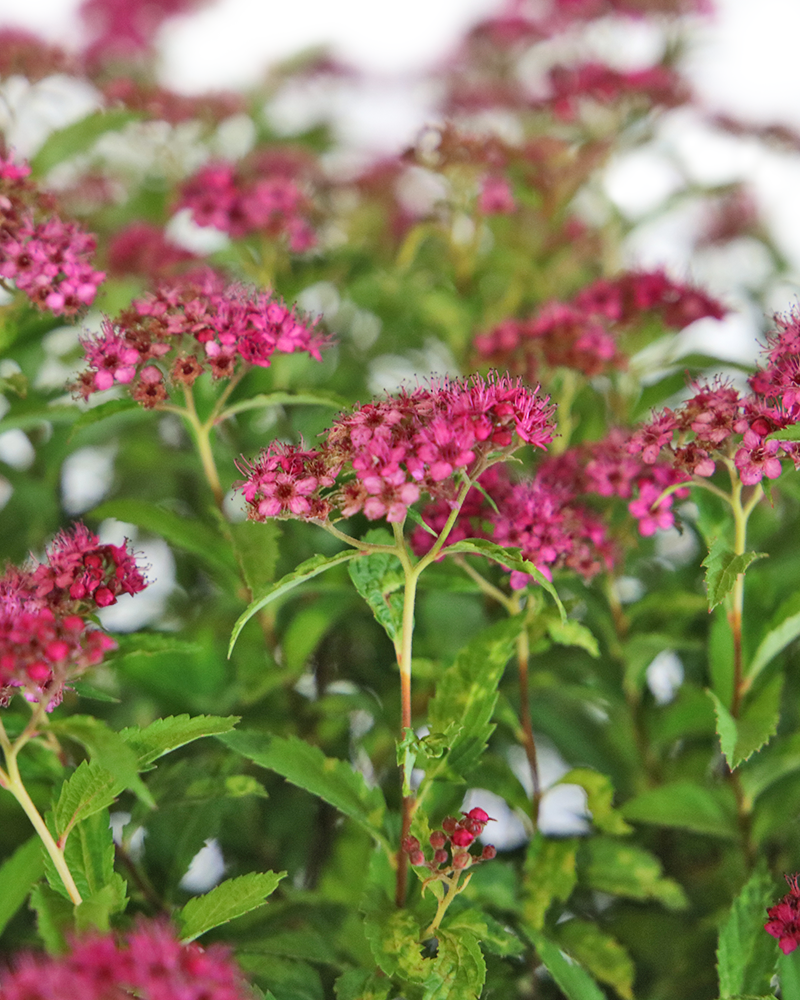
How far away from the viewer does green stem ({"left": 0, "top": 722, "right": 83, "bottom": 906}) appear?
2.11ft

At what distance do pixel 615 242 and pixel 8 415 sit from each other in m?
1.00

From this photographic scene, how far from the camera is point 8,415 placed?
0.95 m

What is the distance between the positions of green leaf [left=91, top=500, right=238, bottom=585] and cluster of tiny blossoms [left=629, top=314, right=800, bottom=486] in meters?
0.40

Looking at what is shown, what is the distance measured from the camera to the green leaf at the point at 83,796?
69 centimetres

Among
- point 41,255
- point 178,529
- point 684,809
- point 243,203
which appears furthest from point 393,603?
point 243,203

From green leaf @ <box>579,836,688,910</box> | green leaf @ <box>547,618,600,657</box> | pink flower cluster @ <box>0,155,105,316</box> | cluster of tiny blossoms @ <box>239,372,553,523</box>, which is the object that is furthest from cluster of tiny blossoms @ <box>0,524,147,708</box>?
green leaf @ <box>579,836,688,910</box>

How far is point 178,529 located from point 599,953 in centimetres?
56

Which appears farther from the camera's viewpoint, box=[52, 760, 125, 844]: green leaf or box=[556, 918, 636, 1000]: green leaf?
box=[556, 918, 636, 1000]: green leaf

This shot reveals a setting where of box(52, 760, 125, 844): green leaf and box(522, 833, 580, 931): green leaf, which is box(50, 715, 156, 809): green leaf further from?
box(522, 833, 580, 931): green leaf

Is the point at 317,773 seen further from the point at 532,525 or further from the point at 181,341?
the point at 181,341

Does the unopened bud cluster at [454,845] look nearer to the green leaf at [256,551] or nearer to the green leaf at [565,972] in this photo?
the green leaf at [565,972]

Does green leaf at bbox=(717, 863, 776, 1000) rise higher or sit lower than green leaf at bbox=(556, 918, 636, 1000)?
higher

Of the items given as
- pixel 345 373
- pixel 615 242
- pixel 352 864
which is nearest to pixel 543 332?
pixel 345 373

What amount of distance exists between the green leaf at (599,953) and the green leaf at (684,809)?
11cm
